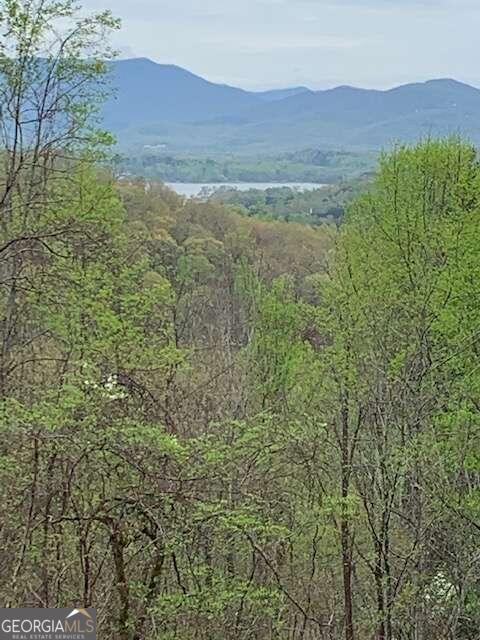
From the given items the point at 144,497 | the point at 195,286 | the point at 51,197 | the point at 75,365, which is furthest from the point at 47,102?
the point at 195,286

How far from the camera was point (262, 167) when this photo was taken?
120625 mm

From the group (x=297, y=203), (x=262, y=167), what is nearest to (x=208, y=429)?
(x=297, y=203)

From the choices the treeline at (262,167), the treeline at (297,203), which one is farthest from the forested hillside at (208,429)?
the treeline at (262,167)

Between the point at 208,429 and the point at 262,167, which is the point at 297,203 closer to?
the point at 208,429

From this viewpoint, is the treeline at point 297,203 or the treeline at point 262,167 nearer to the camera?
the treeline at point 297,203

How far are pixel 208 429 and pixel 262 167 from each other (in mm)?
114500

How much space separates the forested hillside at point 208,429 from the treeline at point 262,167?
6704cm

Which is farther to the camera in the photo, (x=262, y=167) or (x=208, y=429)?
(x=262, y=167)

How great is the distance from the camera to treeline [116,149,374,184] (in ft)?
280

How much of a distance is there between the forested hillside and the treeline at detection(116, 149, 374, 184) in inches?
2639

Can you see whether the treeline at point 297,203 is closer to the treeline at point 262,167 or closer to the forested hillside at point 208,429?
the treeline at point 262,167

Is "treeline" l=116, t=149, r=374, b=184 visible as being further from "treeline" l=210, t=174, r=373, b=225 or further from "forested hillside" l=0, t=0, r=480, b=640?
"forested hillside" l=0, t=0, r=480, b=640

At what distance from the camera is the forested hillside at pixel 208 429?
6840mm

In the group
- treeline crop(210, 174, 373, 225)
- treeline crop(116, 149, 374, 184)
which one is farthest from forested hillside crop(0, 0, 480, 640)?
treeline crop(116, 149, 374, 184)
